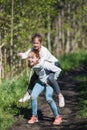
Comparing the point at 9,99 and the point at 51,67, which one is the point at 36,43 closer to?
the point at 51,67

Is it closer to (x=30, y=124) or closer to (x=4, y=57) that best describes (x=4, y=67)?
(x=4, y=57)

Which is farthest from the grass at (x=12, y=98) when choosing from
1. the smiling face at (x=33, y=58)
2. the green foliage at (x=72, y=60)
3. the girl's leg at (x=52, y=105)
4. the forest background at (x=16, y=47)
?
the green foliage at (x=72, y=60)

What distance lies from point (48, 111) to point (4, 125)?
217cm

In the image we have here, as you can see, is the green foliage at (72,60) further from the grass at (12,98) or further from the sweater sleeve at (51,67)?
the sweater sleeve at (51,67)

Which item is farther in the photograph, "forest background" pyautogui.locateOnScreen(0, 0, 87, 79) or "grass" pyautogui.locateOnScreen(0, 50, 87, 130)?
"forest background" pyautogui.locateOnScreen(0, 0, 87, 79)

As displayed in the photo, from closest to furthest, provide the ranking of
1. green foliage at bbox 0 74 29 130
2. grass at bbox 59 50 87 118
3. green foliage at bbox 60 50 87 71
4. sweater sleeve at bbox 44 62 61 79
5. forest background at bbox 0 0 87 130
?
sweater sleeve at bbox 44 62 61 79 < green foliage at bbox 0 74 29 130 < forest background at bbox 0 0 87 130 < grass at bbox 59 50 87 118 < green foliage at bbox 60 50 87 71

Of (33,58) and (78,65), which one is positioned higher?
(33,58)

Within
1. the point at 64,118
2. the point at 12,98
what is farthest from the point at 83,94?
the point at 64,118

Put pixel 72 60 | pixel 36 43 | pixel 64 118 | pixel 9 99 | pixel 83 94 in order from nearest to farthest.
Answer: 1. pixel 36 43
2. pixel 64 118
3. pixel 9 99
4. pixel 83 94
5. pixel 72 60

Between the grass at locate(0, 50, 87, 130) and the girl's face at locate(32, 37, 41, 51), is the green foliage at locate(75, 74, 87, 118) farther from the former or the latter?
the girl's face at locate(32, 37, 41, 51)

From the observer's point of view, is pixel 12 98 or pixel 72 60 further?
pixel 72 60

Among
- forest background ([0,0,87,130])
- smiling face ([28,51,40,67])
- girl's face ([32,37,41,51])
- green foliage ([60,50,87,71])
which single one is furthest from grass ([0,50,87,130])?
green foliage ([60,50,87,71])

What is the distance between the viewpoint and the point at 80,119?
38.5ft

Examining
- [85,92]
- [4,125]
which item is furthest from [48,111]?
[85,92]
